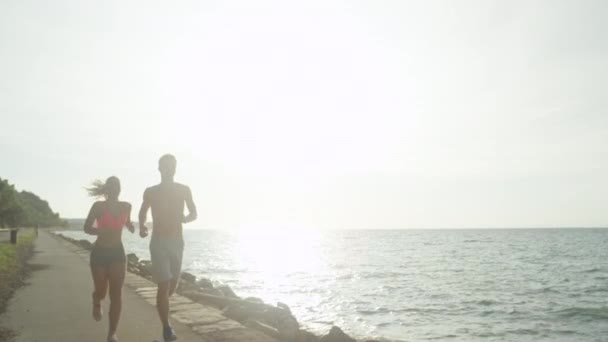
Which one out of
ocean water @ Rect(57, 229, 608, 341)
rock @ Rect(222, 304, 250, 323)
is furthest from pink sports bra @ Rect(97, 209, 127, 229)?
ocean water @ Rect(57, 229, 608, 341)

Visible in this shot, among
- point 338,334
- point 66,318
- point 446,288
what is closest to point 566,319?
point 446,288

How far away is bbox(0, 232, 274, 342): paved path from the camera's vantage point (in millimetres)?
6614

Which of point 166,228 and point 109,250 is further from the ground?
point 166,228

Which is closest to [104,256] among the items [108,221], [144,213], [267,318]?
[108,221]

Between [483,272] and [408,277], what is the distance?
820 centimetres

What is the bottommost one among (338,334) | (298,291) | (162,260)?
(298,291)

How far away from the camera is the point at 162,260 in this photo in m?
5.76

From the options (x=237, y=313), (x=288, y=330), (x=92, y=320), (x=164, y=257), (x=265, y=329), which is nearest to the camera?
(x=164, y=257)

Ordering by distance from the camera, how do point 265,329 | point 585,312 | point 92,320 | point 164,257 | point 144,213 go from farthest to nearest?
point 585,312, point 265,329, point 92,320, point 144,213, point 164,257

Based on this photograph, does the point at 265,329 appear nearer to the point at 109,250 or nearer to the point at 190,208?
the point at 190,208

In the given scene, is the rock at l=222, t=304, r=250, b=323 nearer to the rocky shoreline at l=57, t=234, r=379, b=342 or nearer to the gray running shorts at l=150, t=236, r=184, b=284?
the rocky shoreline at l=57, t=234, r=379, b=342

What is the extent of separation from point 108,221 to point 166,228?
28.6 inches

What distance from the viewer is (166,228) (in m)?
5.85

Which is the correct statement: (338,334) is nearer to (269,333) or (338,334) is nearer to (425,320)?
(269,333)
